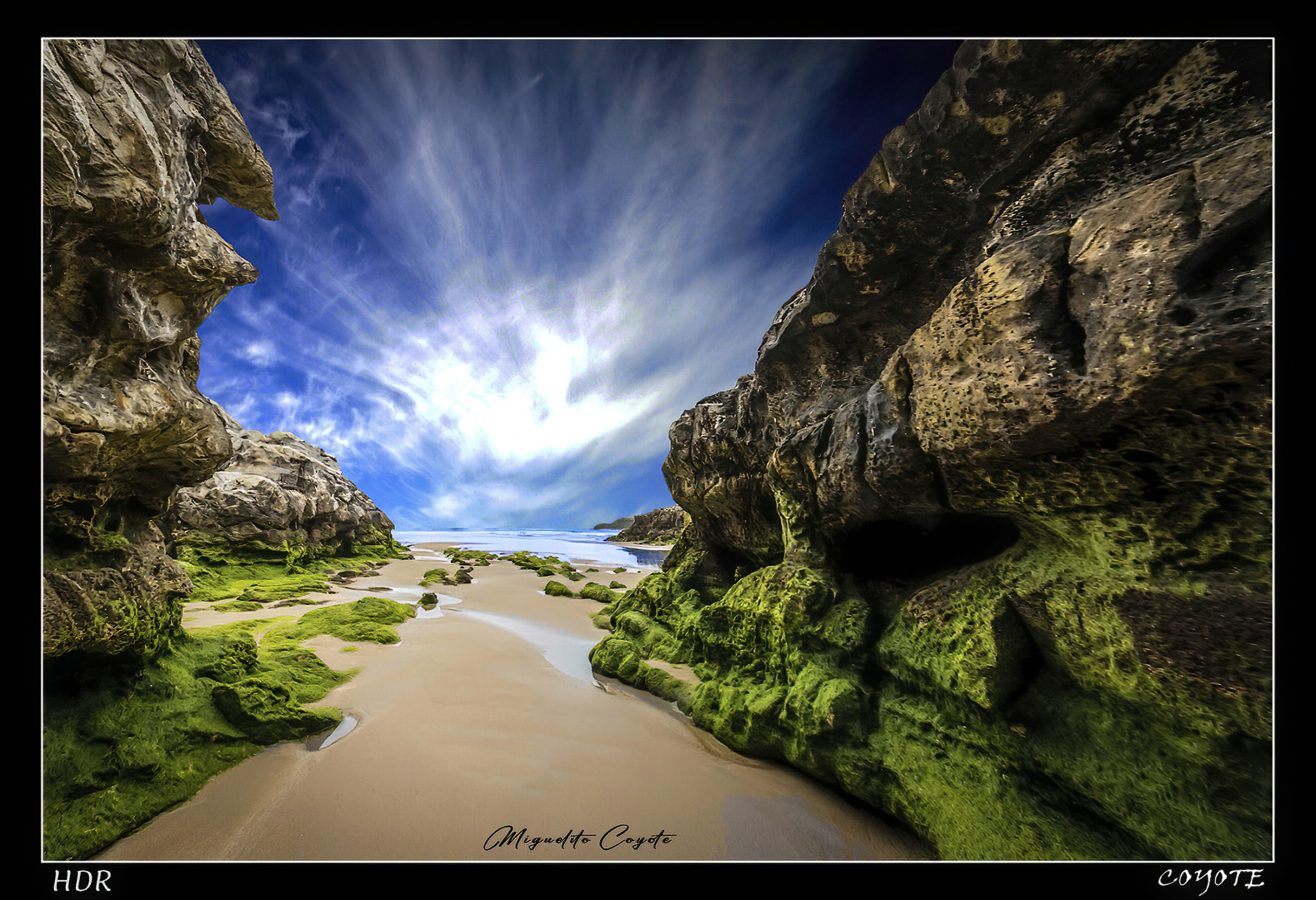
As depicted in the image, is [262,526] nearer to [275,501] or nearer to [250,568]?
[275,501]

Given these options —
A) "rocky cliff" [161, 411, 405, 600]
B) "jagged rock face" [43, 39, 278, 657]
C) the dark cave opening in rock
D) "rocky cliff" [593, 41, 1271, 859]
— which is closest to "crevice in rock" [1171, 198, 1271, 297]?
"rocky cliff" [593, 41, 1271, 859]

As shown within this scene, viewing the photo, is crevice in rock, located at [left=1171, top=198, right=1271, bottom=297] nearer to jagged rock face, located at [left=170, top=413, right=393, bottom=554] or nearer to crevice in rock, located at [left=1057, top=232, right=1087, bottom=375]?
crevice in rock, located at [left=1057, top=232, right=1087, bottom=375]

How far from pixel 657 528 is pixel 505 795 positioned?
58.4 m

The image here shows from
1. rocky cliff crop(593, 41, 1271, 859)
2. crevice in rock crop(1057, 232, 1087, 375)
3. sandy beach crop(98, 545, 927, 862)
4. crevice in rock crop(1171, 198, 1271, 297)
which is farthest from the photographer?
sandy beach crop(98, 545, 927, 862)

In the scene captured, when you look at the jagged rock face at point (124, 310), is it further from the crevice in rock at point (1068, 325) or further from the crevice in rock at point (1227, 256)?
the crevice in rock at point (1227, 256)

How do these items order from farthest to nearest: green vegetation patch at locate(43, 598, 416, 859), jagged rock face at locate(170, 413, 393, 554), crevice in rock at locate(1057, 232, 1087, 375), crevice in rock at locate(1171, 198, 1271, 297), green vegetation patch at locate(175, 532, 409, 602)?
jagged rock face at locate(170, 413, 393, 554), green vegetation patch at locate(175, 532, 409, 602), green vegetation patch at locate(43, 598, 416, 859), crevice in rock at locate(1057, 232, 1087, 375), crevice in rock at locate(1171, 198, 1271, 297)

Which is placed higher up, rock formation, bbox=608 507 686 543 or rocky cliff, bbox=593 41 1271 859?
rocky cliff, bbox=593 41 1271 859

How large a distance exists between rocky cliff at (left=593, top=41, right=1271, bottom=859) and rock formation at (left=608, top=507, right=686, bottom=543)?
5000 centimetres

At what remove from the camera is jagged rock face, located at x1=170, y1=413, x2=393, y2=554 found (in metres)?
16.3

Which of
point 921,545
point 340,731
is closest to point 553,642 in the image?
point 340,731

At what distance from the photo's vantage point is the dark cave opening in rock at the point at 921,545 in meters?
4.70
